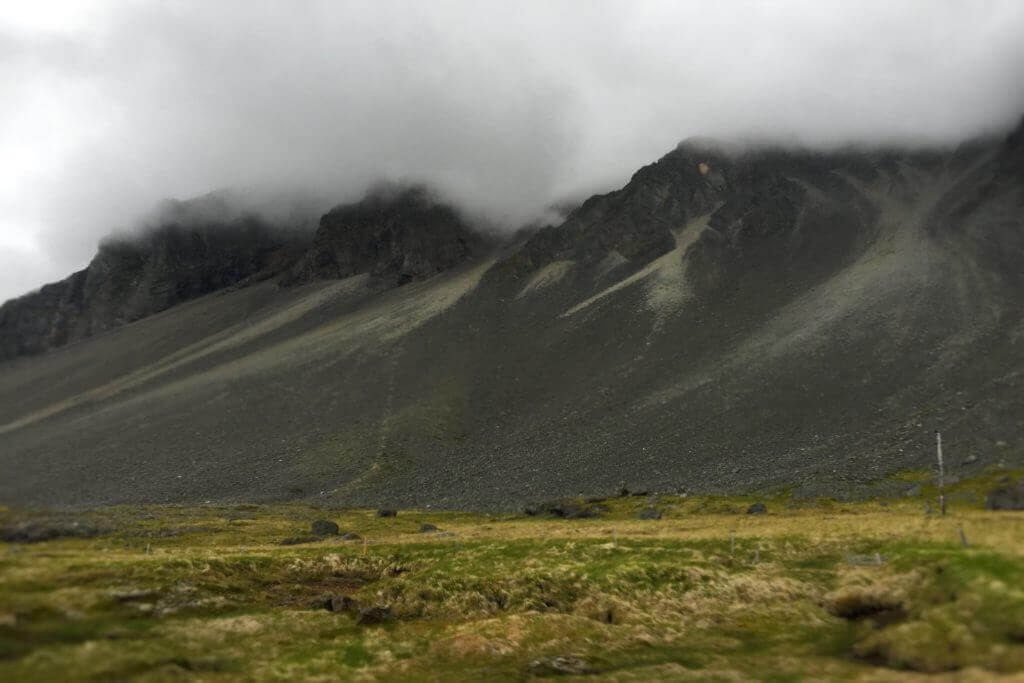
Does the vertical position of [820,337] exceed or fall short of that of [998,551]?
it exceeds it

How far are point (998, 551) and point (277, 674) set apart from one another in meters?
28.7

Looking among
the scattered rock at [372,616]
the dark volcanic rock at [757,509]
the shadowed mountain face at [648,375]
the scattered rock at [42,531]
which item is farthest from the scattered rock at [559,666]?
the shadowed mountain face at [648,375]

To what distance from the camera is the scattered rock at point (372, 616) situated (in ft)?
94.2

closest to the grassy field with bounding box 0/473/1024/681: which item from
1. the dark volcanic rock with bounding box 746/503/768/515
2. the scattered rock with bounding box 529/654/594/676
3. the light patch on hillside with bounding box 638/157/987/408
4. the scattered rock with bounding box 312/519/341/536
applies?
the scattered rock with bounding box 529/654/594/676

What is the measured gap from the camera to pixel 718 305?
448ft

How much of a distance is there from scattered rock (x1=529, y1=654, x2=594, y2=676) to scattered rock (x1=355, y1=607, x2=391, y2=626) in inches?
349

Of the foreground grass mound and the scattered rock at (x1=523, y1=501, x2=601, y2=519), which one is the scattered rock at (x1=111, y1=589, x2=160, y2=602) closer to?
the foreground grass mound

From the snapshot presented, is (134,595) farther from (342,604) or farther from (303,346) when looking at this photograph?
(303,346)

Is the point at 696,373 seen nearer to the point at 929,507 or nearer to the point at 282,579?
the point at 929,507

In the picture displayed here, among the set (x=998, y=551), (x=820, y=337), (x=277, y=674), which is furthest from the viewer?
(x=820, y=337)

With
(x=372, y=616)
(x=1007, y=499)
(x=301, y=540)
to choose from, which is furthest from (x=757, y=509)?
(x=372, y=616)

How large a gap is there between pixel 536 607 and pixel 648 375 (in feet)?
283

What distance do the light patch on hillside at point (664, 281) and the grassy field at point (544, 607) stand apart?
104295mm

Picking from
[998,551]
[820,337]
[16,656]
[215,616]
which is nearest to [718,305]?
[820,337]
